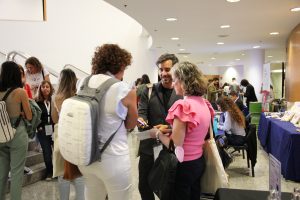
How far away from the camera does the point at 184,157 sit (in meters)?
1.91

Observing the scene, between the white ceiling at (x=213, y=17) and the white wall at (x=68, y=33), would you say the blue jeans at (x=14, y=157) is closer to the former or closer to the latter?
the white ceiling at (x=213, y=17)

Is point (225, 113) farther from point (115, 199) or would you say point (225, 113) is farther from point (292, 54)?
point (292, 54)

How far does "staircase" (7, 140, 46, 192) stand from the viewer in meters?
3.84

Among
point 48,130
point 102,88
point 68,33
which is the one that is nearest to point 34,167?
point 48,130

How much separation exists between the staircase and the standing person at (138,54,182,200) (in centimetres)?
203

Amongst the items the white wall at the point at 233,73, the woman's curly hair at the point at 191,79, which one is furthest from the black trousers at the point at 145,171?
the white wall at the point at 233,73

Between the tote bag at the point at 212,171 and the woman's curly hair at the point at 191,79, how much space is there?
0.32m

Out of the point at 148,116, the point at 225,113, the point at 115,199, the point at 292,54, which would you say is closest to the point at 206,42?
the point at 292,54

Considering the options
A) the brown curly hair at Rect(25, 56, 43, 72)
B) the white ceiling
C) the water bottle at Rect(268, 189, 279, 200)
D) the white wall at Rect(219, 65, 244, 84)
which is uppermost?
the white ceiling

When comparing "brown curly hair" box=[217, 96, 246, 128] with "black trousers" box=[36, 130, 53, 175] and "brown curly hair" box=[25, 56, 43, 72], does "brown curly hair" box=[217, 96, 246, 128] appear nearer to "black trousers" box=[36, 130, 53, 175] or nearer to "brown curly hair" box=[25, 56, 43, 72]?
"black trousers" box=[36, 130, 53, 175]

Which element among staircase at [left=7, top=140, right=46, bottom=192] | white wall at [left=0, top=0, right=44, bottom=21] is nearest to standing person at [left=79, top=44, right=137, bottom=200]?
staircase at [left=7, top=140, right=46, bottom=192]

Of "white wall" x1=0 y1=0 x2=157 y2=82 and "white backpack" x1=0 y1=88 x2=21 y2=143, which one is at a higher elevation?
"white wall" x1=0 y1=0 x2=157 y2=82

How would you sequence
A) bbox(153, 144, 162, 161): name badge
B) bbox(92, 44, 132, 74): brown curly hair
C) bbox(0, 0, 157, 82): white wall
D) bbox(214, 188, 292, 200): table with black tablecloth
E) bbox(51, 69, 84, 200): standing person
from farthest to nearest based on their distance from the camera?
bbox(0, 0, 157, 82): white wall → bbox(51, 69, 84, 200): standing person → bbox(153, 144, 162, 161): name badge → bbox(92, 44, 132, 74): brown curly hair → bbox(214, 188, 292, 200): table with black tablecloth

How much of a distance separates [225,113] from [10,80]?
295 centimetres
